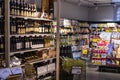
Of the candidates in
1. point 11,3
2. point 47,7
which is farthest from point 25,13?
point 47,7

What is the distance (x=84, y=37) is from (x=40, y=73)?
26.8ft

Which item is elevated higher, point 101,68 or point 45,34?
point 45,34

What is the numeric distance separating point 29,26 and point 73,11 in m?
7.56

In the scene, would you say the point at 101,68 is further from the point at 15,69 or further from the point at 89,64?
the point at 15,69

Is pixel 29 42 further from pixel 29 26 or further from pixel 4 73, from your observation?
pixel 4 73

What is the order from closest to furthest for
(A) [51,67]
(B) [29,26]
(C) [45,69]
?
1. (B) [29,26]
2. (C) [45,69]
3. (A) [51,67]

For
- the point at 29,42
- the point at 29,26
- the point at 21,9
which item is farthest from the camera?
the point at 29,26

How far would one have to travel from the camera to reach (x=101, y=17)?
50.0 feet

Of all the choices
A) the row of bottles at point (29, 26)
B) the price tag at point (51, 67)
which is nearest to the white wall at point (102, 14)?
the row of bottles at point (29, 26)

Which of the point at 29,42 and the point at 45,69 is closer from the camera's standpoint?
the point at 29,42

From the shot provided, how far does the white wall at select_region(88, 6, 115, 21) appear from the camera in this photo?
48.8ft

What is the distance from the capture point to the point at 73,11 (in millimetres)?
13289

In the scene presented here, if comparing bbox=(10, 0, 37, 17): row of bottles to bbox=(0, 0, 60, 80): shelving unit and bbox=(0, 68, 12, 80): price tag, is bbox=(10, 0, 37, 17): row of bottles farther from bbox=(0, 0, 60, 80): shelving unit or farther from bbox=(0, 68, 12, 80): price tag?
bbox=(0, 68, 12, 80): price tag

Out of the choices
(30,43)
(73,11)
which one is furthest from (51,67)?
(73,11)
